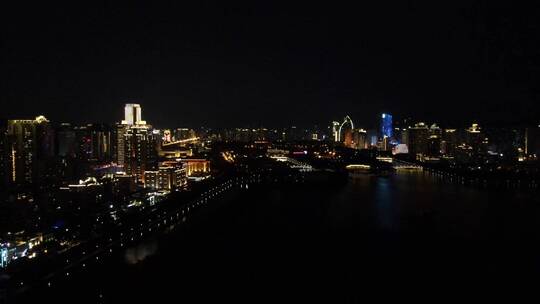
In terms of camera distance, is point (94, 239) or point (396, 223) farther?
point (396, 223)

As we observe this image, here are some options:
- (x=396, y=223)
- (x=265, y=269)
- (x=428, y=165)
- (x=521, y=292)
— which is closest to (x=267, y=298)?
(x=265, y=269)

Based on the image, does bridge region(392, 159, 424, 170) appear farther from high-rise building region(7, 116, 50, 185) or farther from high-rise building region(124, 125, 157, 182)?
high-rise building region(7, 116, 50, 185)

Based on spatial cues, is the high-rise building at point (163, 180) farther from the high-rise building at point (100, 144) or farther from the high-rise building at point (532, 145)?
the high-rise building at point (532, 145)

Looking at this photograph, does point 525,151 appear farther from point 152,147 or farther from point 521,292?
point 521,292

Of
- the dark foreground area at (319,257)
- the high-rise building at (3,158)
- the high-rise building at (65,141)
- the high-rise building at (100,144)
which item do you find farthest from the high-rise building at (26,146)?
the dark foreground area at (319,257)

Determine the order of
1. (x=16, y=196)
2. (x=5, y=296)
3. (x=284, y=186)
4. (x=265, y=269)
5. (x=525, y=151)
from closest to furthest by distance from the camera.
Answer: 1. (x=5, y=296)
2. (x=265, y=269)
3. (x=16, y=196)
4. (x=284, y=186)
5. (x=525, y=151)

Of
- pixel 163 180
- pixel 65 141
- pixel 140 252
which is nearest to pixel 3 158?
pixel 163 180

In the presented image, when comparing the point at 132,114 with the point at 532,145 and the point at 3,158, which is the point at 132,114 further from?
the point at 532,145
